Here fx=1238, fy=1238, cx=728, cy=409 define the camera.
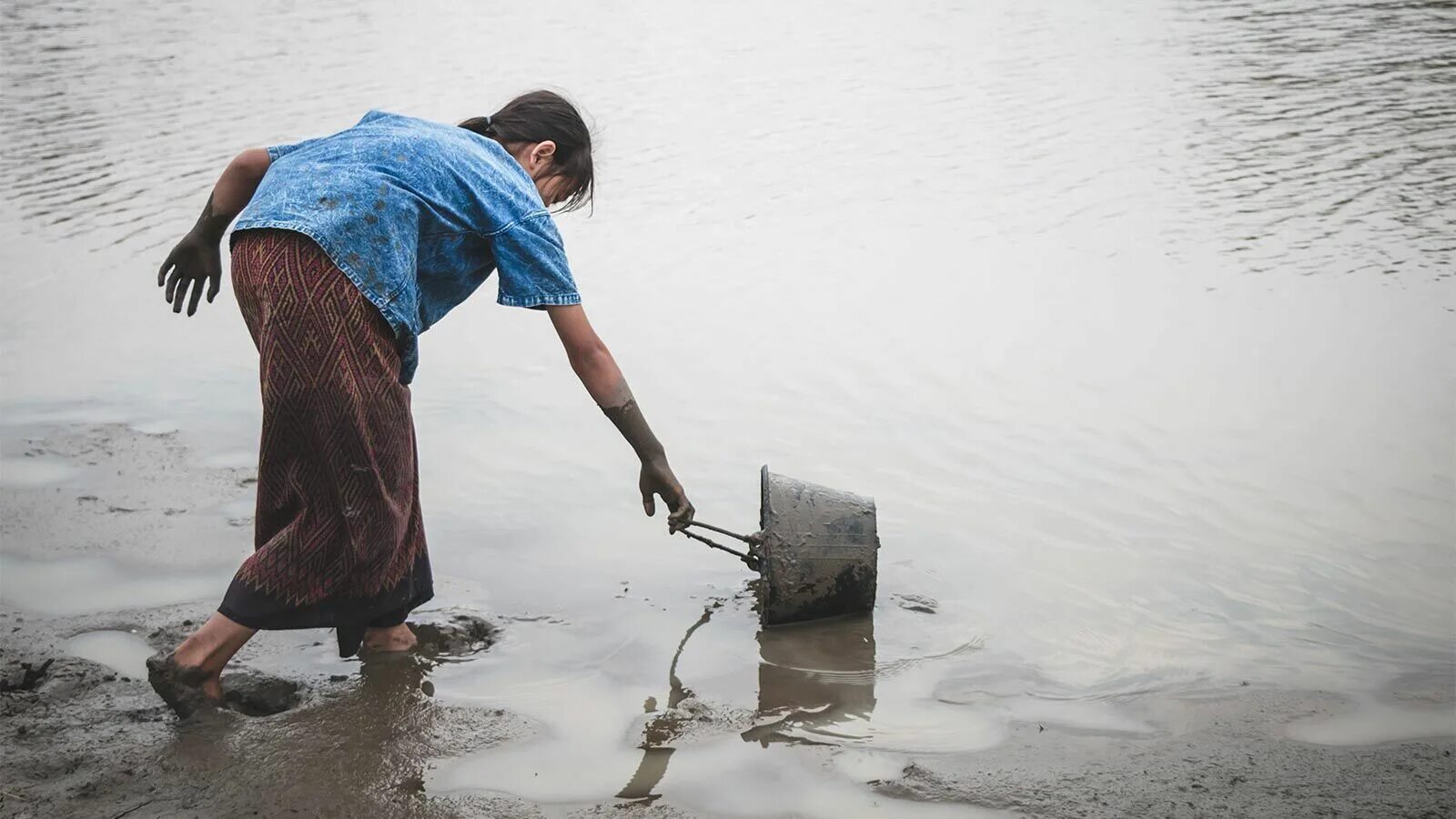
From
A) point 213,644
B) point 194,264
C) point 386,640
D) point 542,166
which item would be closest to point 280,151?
point 194,264

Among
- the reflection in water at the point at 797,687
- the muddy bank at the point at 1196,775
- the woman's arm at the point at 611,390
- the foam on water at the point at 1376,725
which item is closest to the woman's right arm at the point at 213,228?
the woman's arm at the point at 611,390

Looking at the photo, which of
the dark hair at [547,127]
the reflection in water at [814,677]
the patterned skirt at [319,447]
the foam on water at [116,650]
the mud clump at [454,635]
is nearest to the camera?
the patterned skirt at [319,447]

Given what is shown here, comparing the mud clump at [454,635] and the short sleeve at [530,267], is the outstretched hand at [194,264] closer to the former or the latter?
the short sleeve at [530,267]

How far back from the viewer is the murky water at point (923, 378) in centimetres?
342

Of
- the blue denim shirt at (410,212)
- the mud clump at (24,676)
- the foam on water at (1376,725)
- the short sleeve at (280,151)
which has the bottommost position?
the foam on water at (1376,725)

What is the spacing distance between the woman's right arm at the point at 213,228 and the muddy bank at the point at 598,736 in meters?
0.95

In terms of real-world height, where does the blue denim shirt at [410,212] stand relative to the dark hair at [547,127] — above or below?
below

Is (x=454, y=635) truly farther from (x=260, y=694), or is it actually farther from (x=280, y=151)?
(x=280, y=151)

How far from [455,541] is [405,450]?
4.27ft

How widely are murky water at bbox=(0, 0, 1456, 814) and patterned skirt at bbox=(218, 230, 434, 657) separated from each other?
492 millimetres

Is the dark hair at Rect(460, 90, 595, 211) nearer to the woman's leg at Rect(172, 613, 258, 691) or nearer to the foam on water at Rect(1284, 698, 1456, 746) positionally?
the woman's leg at Rect(172, 613, 258, 691)

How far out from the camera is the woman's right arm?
2.89 m

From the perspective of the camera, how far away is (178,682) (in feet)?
8.96

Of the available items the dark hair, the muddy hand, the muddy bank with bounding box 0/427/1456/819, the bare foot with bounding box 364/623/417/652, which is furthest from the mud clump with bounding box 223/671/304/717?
the dark hair
